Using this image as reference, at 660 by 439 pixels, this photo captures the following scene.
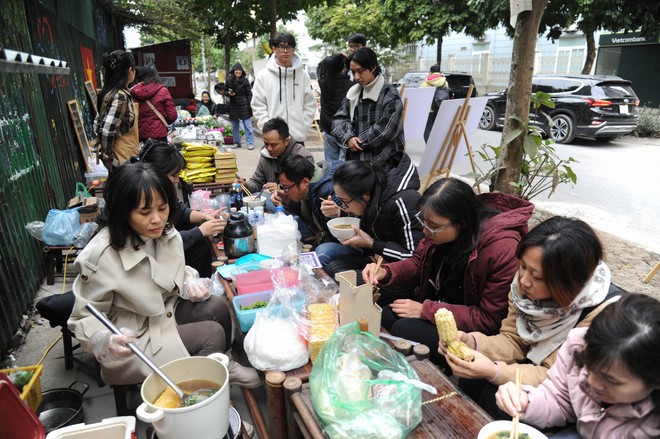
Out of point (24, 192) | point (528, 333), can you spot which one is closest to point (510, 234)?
point (528, 333)

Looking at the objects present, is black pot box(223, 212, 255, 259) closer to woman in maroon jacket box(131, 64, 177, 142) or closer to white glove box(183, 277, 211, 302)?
white glove box(183, 277, 211, 302)

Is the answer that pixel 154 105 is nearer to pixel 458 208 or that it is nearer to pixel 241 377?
pixel 241 377

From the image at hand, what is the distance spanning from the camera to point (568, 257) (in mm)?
1650

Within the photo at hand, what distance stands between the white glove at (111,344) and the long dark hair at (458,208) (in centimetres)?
159

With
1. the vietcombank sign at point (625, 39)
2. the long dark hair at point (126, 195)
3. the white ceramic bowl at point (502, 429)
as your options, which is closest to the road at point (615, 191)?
the white ceramic bowl at point (502, 429)

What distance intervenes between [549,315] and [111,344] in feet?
6.05

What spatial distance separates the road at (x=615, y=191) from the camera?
5812mm

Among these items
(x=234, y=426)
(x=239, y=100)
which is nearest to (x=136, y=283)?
(x=234, y=426)

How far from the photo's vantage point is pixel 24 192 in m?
3.77

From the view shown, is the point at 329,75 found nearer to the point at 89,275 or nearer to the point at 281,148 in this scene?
the point at 281,148

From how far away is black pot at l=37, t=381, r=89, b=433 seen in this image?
230cm

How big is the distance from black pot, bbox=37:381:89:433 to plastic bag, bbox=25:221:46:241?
1923mm

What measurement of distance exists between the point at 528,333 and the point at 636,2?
15216 mm

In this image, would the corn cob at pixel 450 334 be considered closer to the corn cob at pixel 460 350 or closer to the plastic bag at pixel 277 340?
the corn cob at pixel 460 350
